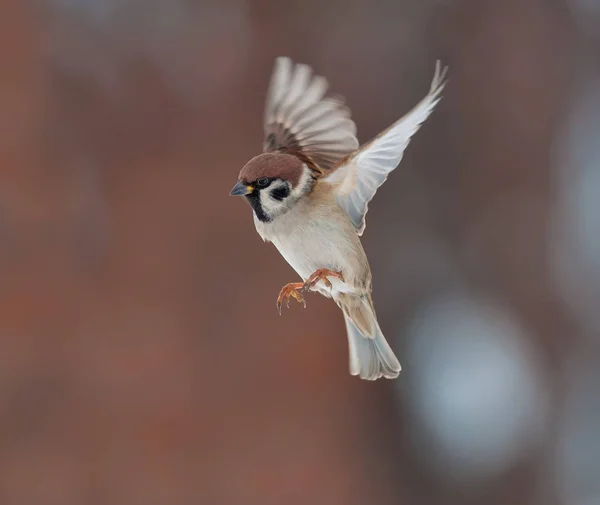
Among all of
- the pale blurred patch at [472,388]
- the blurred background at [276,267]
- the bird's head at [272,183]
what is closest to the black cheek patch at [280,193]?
the bird's head at [272,183]

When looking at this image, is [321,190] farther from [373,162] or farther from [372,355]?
[372,355]

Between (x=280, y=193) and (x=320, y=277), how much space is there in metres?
0.08

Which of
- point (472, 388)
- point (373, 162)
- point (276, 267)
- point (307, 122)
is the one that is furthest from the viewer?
point (472, 388)

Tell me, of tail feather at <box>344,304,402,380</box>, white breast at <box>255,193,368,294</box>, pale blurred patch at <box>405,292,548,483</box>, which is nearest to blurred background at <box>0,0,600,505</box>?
pale blurred patch at <box>405,292,548,483</box>

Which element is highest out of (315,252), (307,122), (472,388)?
(307,122)

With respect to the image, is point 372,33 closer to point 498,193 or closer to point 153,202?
point 498,193

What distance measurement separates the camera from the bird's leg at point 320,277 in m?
0.59

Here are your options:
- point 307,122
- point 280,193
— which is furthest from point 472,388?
point 280,193

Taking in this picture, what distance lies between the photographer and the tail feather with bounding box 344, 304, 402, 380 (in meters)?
0.72

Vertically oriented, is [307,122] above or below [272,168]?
above

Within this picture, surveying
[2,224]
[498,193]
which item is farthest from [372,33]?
[2,224]

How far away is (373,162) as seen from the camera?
0.63 m

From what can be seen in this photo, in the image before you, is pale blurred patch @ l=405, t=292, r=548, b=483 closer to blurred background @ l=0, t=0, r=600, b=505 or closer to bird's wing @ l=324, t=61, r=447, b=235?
blurred background @ l=0, t=0, r=600, b=505

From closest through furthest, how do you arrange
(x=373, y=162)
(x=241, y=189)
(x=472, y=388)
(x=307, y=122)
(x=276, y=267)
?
1. (x=241, y=189)
2. (x=373, y=162)
3. (x=307, y=122)
4. (x=276, y=267)
5. (x=472, y=388)
